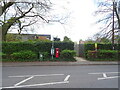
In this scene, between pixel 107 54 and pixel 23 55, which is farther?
pixel 107 54

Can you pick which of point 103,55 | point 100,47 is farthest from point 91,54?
point 100,47

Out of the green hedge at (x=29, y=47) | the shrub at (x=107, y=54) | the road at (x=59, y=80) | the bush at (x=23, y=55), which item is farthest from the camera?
the shrub at (x=107, y=54)

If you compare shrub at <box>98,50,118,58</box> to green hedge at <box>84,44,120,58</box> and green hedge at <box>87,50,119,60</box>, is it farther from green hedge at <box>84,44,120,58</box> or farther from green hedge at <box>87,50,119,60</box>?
Answer: green hedge at <box>84,44,120,58</box>

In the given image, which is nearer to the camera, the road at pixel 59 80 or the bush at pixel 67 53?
the road at pixel 59 80

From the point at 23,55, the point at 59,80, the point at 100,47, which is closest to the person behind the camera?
the point at 59,80

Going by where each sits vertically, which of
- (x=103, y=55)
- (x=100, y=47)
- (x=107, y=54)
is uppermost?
(x=100, y=47)

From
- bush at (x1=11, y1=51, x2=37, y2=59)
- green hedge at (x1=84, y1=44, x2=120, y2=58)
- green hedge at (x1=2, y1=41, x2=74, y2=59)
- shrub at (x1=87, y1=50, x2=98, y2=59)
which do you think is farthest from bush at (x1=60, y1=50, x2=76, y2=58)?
bush at (x1=11, y1=51, x2=37, y2=59)

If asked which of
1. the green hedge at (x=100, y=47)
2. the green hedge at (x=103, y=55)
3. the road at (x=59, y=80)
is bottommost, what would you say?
the road at (x=59, y=80)

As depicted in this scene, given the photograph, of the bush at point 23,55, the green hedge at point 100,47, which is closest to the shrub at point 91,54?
the green hedge at point 100,47

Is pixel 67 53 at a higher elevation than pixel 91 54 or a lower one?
higher

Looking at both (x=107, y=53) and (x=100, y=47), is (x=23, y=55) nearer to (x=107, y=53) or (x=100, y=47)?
(x=100, y=47)

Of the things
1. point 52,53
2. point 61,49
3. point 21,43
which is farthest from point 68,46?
point 21,43

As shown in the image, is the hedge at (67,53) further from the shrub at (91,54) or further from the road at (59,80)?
the road at (59,80)

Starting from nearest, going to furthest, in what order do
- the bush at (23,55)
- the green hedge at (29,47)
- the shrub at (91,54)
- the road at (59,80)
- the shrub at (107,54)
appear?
the road at (59,80) → the bush at (23,55) → the green hedge at (29,47) → the shrub at (91,54) → the shrub at (107,54)
